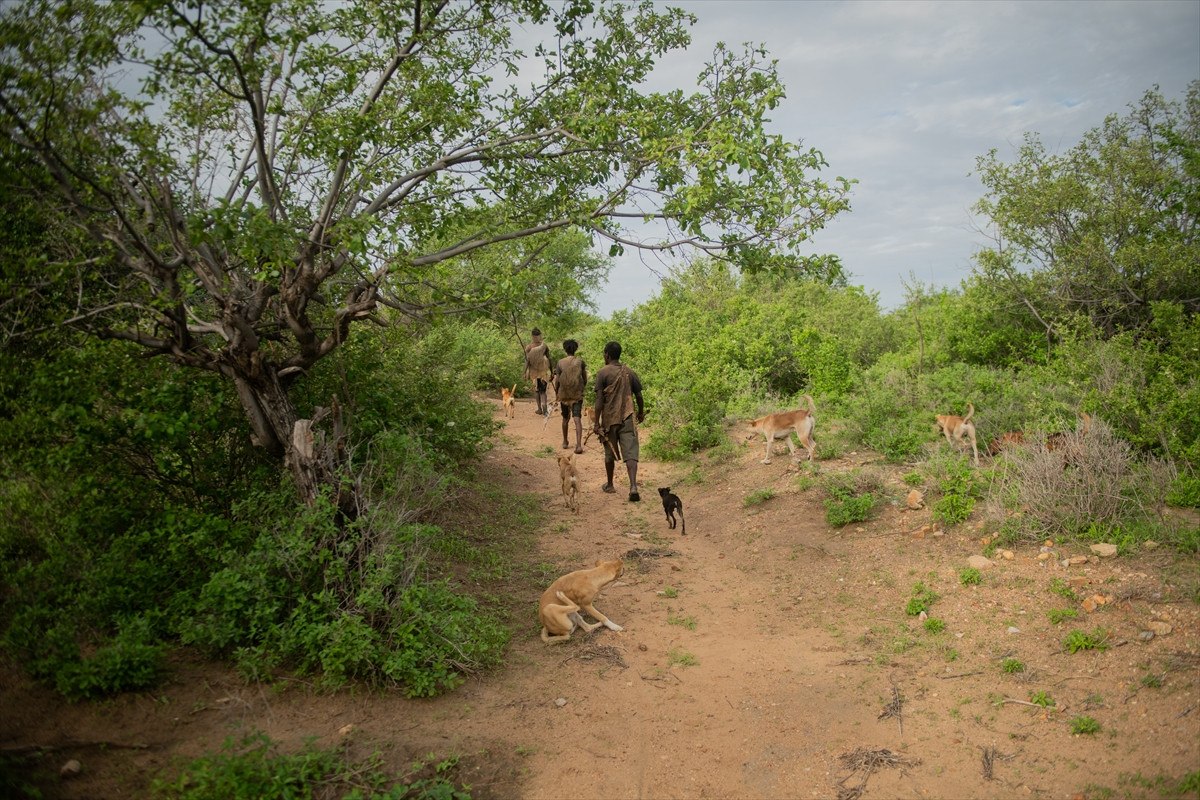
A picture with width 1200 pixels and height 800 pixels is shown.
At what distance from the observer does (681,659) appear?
604 cm

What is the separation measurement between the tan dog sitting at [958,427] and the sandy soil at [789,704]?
6.98ft

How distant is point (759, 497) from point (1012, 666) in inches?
171

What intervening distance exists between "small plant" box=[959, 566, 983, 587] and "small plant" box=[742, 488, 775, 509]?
10.2ft

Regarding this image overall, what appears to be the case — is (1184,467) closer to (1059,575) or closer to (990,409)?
(1059,575)

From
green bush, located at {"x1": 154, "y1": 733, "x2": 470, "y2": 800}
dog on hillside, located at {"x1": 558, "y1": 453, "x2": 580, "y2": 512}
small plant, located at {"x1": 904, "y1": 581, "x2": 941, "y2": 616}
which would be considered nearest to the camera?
green bush, located at {"x1": 154, "y1": 733, "x2": 470, "y2": 800}

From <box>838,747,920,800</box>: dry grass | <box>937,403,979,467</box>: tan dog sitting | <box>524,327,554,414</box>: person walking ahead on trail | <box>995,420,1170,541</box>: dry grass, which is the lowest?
<box>838,747,920,800</box>: dry grass

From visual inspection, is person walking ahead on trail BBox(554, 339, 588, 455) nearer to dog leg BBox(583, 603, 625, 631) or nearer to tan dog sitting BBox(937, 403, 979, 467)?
tan dog sitting BBox(937, 403, 979, 467)

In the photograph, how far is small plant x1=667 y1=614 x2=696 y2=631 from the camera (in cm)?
672

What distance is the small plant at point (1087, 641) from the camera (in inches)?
209

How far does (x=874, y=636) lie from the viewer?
6.24 metres

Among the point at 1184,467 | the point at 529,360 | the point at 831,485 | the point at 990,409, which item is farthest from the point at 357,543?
the point at 529,360

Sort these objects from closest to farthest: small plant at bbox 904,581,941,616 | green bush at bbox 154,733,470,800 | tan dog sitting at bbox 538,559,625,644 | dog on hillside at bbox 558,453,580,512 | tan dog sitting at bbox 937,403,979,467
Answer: green bush at bbox 154,733,470,800 → tan dog sitting at bbox 538,559,625,644 → small plant at bbox 904,581,941,616 → tan dog sitting at bbox 937,403,979,467 → dog on hillside at bbox 558,453,580,512

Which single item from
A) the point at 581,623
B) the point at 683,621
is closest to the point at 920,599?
the point at 683,621

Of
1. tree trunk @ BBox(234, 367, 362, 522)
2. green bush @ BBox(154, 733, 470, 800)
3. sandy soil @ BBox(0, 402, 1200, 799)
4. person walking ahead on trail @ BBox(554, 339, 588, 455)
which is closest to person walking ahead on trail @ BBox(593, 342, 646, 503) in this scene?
person walking ahead on trail @ BBox(554, 339, 588, 455)
